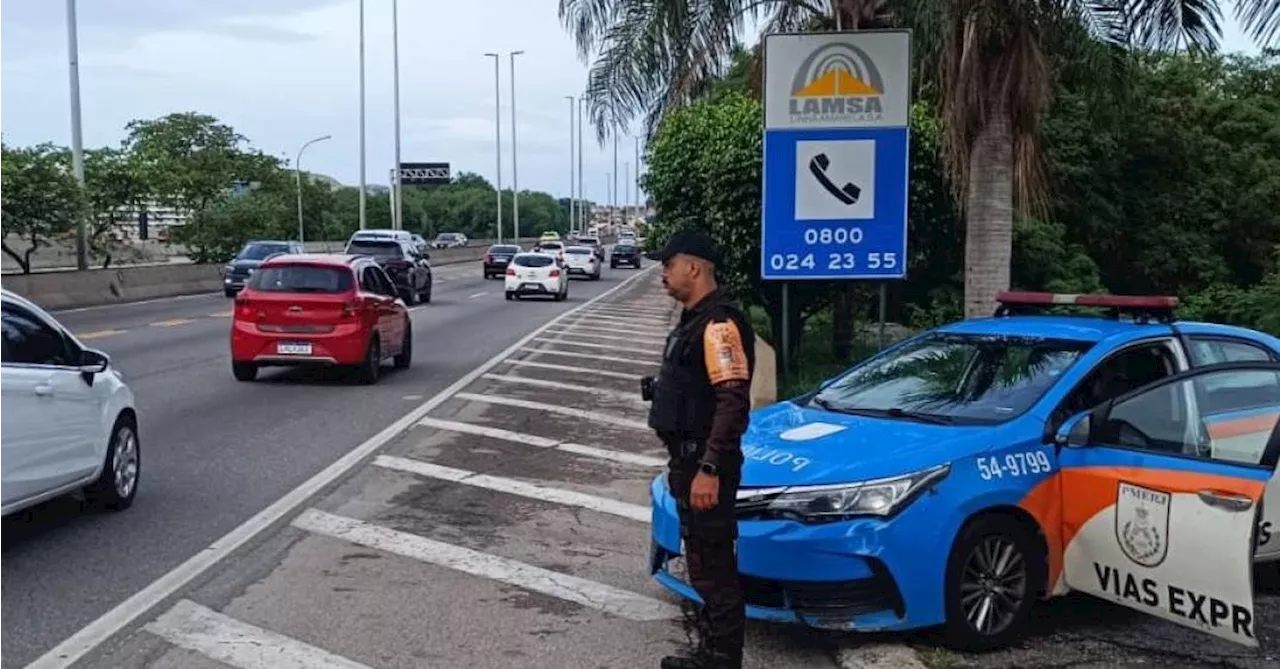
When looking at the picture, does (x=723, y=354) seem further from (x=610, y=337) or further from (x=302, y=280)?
(x=610, y=337)

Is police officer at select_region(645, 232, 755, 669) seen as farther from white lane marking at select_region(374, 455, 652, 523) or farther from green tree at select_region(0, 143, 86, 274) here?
green tree at select_region(0, 143, 86, 274)

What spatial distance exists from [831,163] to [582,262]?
137ft

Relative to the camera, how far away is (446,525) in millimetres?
8641

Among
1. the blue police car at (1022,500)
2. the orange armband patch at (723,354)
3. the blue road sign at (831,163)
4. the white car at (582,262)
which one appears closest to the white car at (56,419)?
the blue police car at (1022,500)

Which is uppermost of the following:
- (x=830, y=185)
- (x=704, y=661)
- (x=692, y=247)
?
(x=830, y=185)

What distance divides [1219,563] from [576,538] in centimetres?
404

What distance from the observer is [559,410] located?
1448 cm

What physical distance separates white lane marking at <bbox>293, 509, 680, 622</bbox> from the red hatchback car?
297 inches

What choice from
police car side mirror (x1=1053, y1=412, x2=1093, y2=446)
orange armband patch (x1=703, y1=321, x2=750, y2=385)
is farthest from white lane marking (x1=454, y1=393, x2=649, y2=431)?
orange armband patch (x1=703, y1=321, x2=750, y2=385)

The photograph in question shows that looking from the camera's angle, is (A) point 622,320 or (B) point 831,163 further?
(A) point 622,320

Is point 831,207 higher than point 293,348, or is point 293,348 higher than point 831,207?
point 831,207

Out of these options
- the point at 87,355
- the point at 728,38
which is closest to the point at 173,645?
the point at 87,355

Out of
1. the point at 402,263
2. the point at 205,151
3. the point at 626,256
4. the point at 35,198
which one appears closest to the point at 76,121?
the point at 35,198

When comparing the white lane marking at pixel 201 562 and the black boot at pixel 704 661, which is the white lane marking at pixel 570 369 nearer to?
the white lane marking at pixel 201 562
